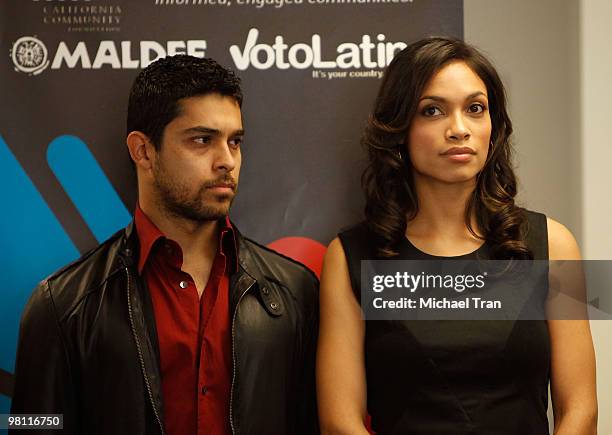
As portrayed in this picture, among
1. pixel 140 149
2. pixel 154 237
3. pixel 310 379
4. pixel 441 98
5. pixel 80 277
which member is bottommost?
pixel 310 379

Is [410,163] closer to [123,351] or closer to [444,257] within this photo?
[444,257]

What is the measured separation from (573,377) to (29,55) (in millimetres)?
1815

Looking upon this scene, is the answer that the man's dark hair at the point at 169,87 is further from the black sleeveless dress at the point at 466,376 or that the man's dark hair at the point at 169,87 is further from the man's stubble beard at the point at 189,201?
the black sleeveless dress at the point at 466,376

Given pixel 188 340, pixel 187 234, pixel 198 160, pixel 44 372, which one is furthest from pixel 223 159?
pixel 44 372

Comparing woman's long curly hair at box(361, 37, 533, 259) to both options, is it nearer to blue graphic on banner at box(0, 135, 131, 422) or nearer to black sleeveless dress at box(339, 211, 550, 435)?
black sleeveless dress at box(339, 211, 550, 435)

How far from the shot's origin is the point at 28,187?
2.52 metres

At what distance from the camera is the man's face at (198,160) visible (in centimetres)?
222

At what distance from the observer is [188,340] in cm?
217

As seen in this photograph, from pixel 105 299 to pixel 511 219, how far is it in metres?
1.10

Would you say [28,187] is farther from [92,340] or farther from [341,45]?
[341,45]

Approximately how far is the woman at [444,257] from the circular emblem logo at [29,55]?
3.35 ft

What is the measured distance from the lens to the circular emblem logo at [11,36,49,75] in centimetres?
252

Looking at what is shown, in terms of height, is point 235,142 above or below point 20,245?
above

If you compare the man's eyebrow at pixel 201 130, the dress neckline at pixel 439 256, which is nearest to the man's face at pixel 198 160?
the man's eyebrow at pixel 201 130
